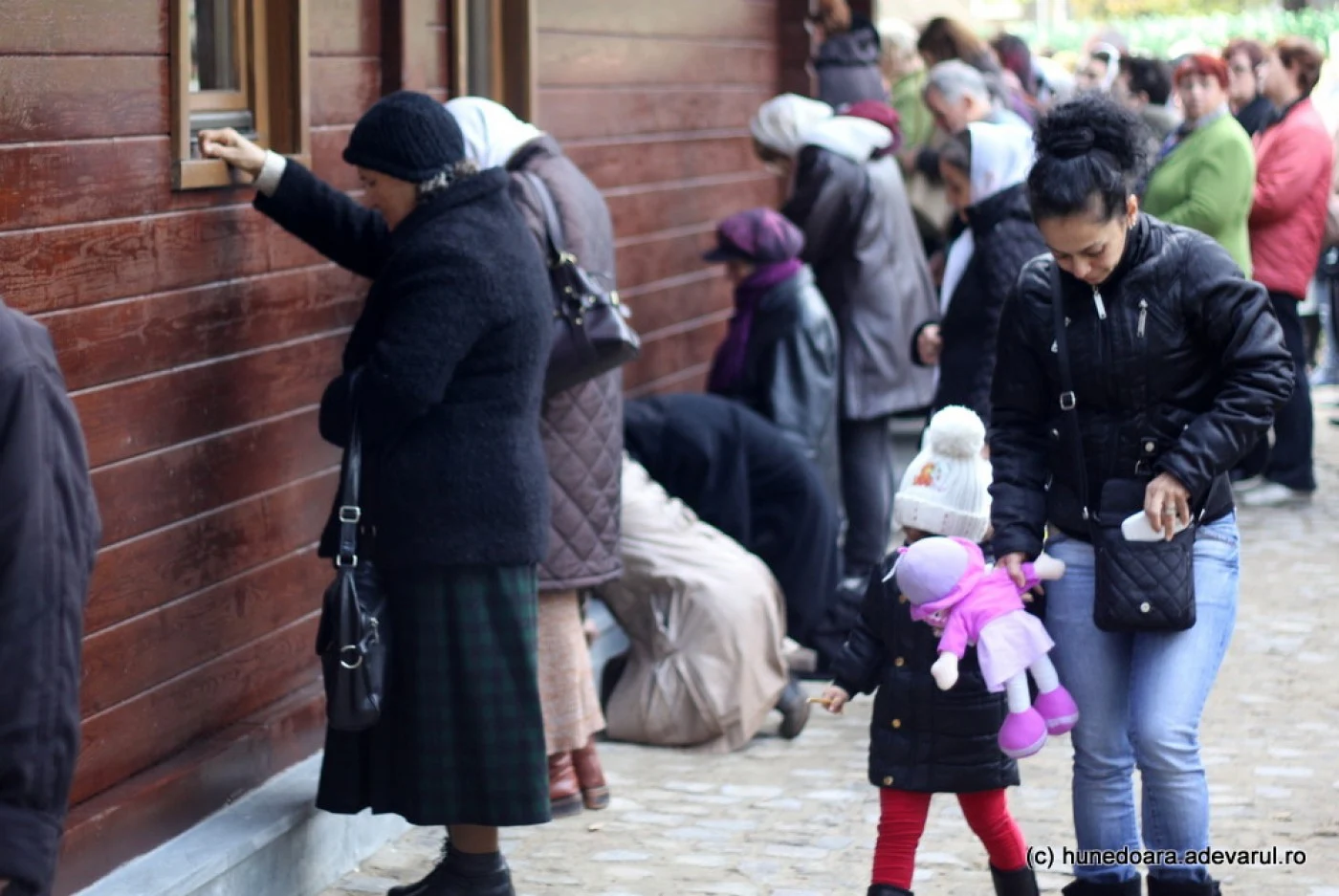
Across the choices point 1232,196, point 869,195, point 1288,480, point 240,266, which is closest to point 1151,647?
point 240,266

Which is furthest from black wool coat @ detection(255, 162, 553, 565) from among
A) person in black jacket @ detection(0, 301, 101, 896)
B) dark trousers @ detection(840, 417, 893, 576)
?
dark trousers @ detection(840, 417, 893, 576)

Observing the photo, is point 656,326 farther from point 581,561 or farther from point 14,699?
point 14,699

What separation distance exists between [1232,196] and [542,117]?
10.6ft

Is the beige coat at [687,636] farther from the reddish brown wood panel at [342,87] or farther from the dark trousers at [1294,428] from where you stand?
the dark trousers at [1294,428]

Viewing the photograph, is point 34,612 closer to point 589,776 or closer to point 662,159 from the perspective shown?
point 589,776

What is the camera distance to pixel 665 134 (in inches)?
334

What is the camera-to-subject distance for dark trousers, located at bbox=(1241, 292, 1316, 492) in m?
9.84

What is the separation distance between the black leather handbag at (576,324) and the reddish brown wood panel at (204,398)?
62cm

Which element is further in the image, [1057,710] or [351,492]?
[351,492]

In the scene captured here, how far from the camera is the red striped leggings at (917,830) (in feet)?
14.7

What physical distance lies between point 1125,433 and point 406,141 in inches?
66.6

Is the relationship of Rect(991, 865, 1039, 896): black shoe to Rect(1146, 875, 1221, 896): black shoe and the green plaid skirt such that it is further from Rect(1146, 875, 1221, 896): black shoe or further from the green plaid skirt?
the green plaid skirt

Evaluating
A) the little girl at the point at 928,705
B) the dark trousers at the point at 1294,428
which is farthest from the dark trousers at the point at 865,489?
the little girl at the point at 928,705

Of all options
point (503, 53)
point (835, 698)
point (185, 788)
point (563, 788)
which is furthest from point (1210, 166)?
point (185, 788)
